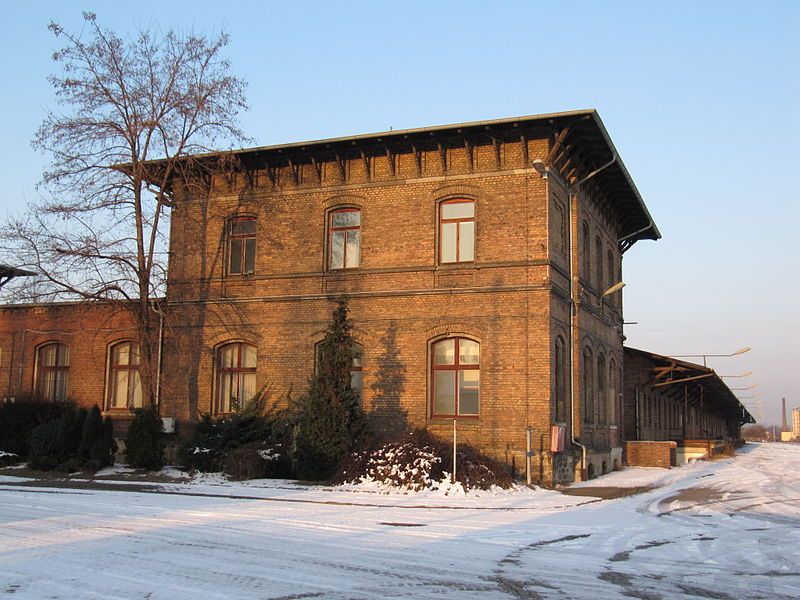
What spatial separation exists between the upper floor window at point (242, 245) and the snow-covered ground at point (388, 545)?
865 centimetres

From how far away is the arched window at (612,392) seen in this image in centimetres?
2812

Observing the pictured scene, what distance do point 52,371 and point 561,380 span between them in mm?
17646

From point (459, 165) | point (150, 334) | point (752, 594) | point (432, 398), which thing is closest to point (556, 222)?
point (459, 165)

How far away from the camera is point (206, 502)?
51.2 ft

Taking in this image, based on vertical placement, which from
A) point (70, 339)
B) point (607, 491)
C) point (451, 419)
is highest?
point (70, 339)

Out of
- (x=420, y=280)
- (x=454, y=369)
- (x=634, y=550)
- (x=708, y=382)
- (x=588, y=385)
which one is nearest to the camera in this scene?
(x=634, y=550)

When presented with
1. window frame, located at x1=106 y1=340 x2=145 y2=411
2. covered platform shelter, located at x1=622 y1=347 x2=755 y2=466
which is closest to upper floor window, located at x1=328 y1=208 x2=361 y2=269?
window frame, located at x1=106 y1=340 x2=145 y2=411

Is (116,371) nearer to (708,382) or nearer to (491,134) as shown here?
(491,134)

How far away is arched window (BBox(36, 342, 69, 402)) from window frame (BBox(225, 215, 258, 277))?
7583mm

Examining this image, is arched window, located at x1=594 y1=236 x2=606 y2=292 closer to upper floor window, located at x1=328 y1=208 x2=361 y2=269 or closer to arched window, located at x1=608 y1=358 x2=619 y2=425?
arched window, located at x1=608 y1=358 x2=619 y2=425

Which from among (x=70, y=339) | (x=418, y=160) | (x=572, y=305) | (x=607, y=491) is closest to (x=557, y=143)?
(x=418, y=160)

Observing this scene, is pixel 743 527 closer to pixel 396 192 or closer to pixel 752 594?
pixel 752 594

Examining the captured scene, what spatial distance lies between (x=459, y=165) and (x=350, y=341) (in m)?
5.84

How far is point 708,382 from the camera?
130 feet
